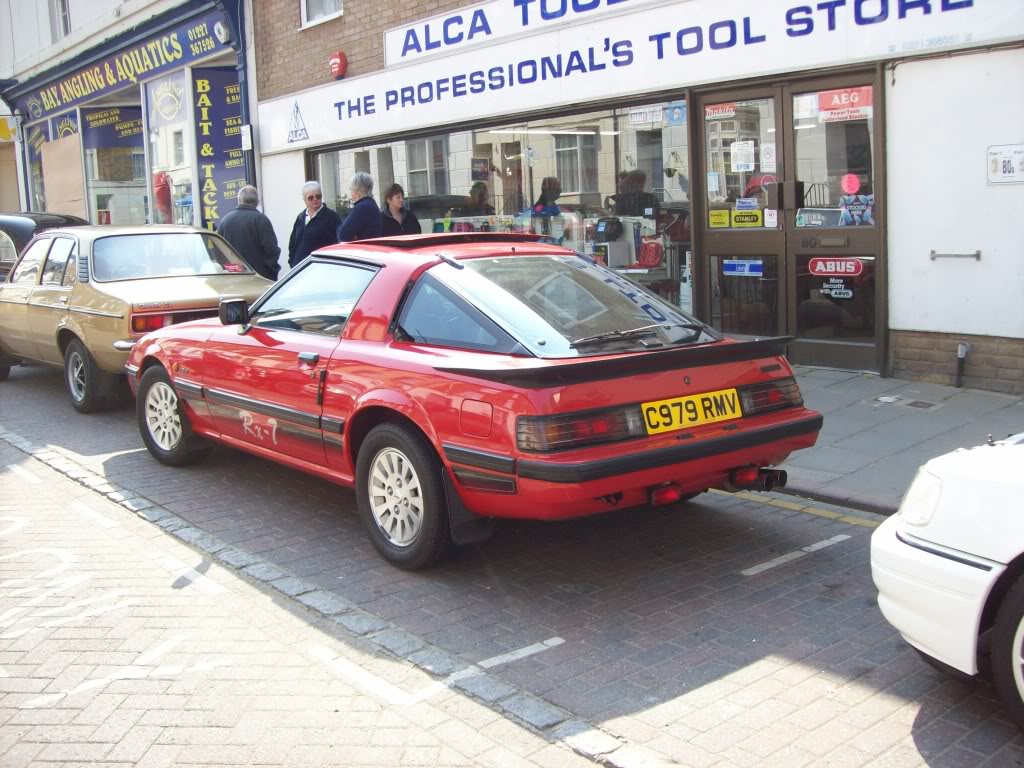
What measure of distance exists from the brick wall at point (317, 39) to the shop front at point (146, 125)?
103 cm

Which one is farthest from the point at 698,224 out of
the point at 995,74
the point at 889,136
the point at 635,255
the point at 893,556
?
the point at 893,556

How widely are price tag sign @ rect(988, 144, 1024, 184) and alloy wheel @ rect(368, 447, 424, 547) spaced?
18.4ft

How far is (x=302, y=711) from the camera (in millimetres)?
3820

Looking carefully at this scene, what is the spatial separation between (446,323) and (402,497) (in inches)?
35.0

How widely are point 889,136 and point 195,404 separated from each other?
19.6 ft

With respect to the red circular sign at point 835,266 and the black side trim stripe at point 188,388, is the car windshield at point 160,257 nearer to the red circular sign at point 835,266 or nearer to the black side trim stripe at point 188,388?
the black side trim stripe at point 188,388

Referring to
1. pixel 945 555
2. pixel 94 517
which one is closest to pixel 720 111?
pixel 94 517

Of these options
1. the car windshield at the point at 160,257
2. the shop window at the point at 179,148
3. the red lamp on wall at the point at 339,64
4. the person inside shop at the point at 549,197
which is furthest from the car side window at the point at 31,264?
the shop window at the point at 179,148

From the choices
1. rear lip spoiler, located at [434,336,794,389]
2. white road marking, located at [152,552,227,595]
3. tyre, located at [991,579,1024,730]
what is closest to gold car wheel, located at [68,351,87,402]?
white road marking, located at [152,552,227,595]

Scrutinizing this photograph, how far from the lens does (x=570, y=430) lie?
4.53 metres

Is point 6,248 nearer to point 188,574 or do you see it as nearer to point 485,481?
point 188,574

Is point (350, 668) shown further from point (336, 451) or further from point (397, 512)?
point (336, 451)

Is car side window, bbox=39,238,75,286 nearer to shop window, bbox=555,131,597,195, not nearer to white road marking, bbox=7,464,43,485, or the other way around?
white road marking, bbox=7,464,43,485

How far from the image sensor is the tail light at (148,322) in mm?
8828
